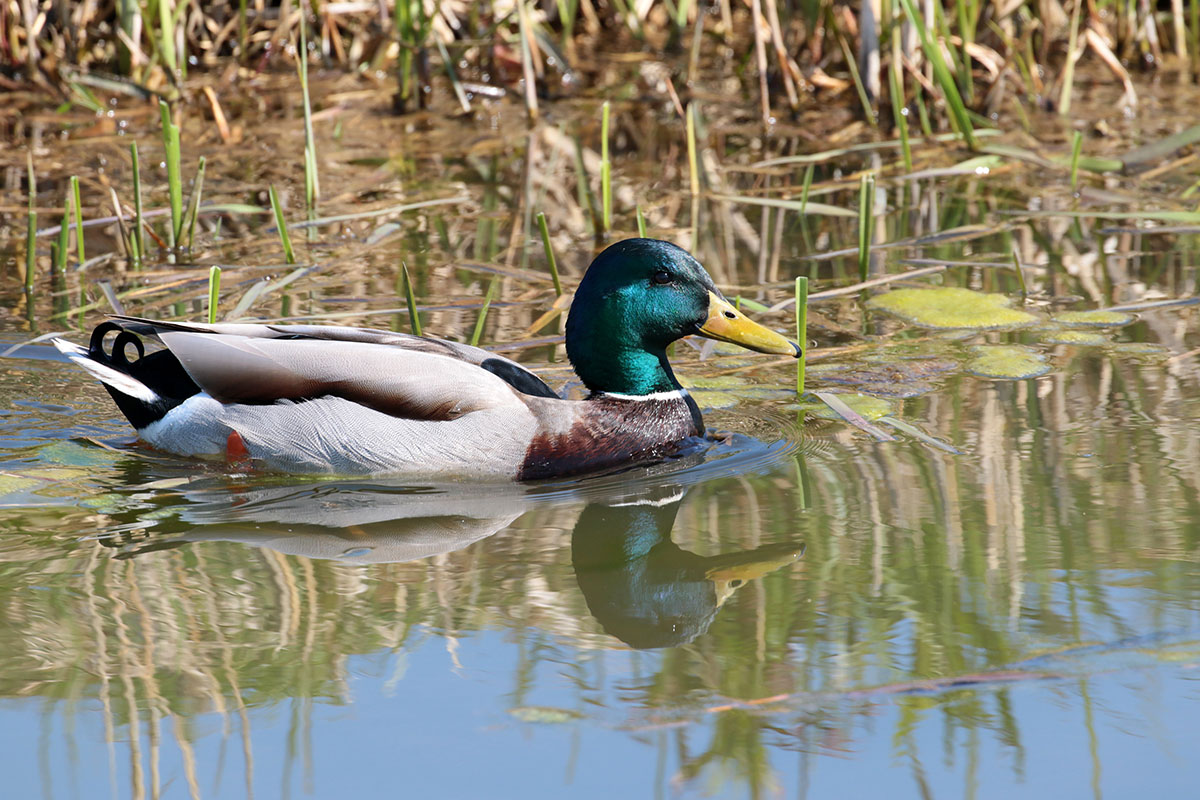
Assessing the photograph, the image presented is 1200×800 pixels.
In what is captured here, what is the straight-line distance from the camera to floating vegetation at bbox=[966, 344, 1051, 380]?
5184mm

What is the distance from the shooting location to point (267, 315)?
19.6 feet

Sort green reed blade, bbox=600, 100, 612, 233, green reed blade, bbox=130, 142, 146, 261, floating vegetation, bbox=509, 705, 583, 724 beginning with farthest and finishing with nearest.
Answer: green reed blade, bbox=600, 100, 612, 233 → green reed blade, bbox=130, 142, 146, 261 → floating vegetation, bbox=509, 705, 583, 724

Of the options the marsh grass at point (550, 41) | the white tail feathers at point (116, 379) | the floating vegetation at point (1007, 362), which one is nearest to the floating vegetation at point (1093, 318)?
the floating vegetation at point (1007, 362)

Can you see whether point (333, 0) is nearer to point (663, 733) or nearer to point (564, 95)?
point (564, 95)

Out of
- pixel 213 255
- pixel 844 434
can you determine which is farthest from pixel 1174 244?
pixel 213 255

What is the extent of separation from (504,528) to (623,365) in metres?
0.94

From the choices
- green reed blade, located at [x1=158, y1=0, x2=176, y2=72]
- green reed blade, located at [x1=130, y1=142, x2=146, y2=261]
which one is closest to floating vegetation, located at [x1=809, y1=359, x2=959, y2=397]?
green reed blade, located at [x1=130, y1=142, x2=146, y2=261]

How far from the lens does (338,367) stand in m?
4.56

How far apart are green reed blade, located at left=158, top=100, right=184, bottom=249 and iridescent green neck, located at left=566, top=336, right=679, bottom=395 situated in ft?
6.76

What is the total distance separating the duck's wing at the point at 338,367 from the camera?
4547 millimetres

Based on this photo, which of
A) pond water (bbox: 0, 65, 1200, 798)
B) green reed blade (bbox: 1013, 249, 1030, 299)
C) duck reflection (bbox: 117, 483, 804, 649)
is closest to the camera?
pond water (bbox: 0, 65, 1200, 798)

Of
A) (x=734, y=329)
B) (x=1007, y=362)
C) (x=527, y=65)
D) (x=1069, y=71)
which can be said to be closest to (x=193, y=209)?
(x=734, y=329)

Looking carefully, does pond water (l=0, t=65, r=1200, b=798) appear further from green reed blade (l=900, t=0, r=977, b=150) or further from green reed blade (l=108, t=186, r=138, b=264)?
green reed blade (l=900, t=0, r=977, b=150)

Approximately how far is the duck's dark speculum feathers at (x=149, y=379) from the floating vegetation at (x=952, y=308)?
2.69m
